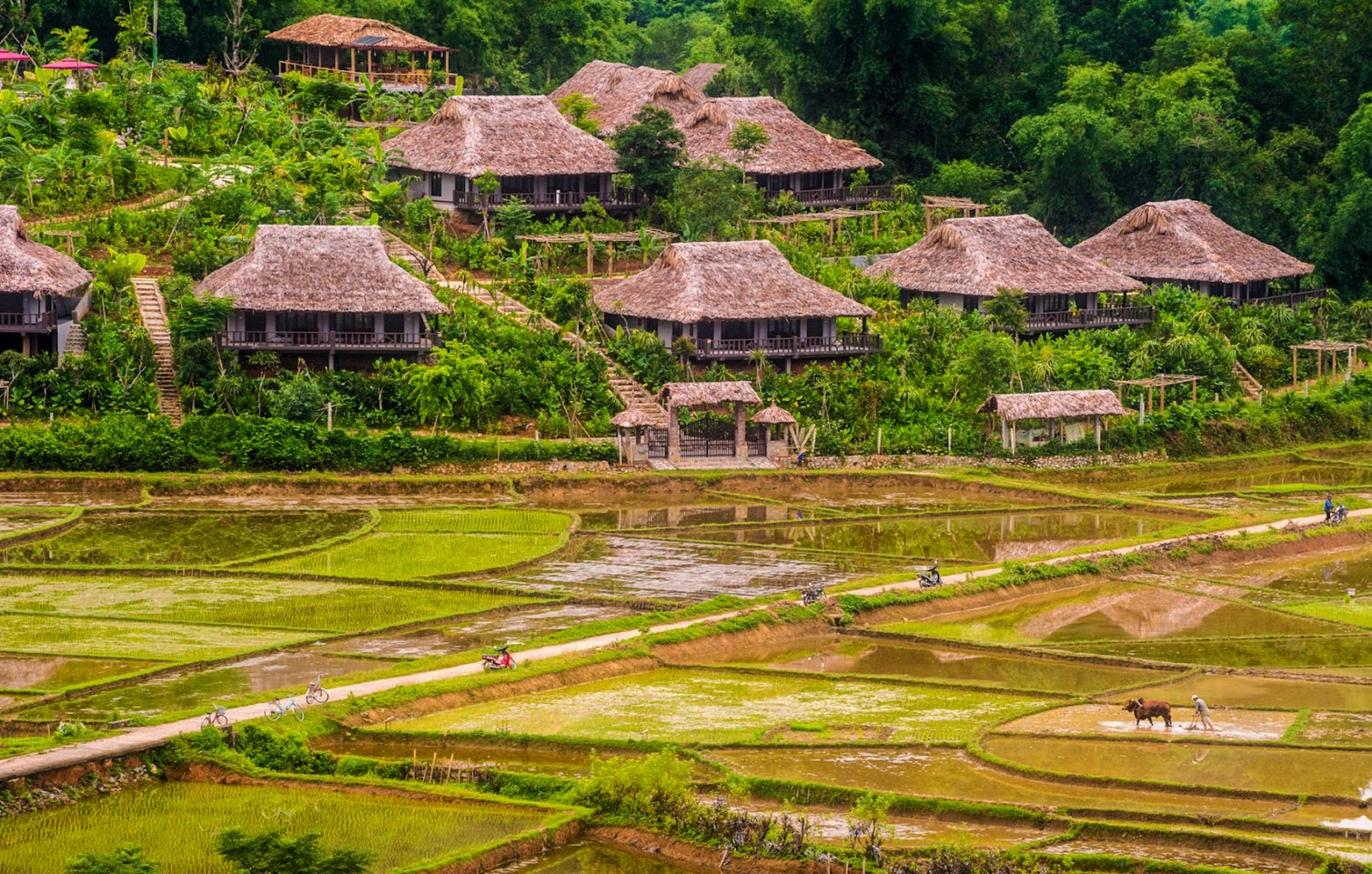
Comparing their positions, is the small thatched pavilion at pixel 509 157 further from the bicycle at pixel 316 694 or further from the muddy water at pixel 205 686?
the bicycle at pixel 316 694

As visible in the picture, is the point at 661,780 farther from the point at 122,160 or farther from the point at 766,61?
the point at 766,61

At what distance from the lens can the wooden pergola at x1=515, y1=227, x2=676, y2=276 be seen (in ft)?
220

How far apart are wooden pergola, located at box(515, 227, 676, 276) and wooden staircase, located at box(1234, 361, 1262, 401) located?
660 inches

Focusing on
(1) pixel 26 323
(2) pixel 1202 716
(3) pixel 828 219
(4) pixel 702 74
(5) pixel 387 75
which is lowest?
(2) pixel 1202 716

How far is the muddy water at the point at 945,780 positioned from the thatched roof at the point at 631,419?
71.4ft

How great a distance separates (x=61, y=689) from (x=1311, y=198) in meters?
50.3

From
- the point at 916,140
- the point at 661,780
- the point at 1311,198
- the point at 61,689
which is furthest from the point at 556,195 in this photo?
the point at 661,780

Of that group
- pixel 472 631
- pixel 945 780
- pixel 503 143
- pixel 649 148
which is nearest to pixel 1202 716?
pixel 945 780

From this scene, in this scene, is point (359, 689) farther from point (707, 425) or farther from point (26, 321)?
point (26, 321)

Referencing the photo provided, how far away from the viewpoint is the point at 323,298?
58656mm

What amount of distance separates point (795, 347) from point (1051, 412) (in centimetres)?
727

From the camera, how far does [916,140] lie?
8331 cm

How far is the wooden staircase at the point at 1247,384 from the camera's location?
216 feet

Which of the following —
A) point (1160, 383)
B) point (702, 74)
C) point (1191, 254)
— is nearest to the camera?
point (1160, 383)
